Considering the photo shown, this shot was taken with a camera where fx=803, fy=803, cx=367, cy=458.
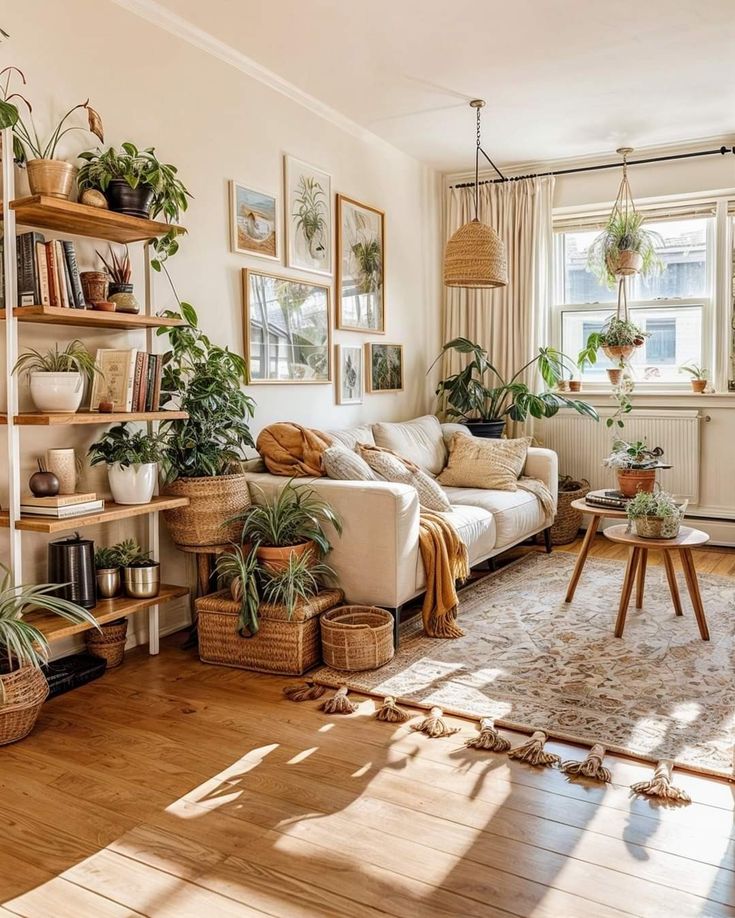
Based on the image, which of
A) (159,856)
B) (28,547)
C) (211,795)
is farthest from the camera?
(28,547)

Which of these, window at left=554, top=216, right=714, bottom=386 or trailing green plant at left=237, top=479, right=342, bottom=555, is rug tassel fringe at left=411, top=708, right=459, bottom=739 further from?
window at left=554, top=216, right=714, bottom=386

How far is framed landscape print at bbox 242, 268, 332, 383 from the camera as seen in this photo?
13.4 ft

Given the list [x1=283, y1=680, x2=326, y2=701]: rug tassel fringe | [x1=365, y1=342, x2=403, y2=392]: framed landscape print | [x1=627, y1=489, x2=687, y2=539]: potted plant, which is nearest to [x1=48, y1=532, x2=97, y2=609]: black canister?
[x1=283, y1=680, x2=326, y2=701]: rug tassel fringe

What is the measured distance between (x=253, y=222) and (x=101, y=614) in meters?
2.13

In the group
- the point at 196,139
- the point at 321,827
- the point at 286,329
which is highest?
the point at 196,139

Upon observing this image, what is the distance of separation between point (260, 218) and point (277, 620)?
213cm

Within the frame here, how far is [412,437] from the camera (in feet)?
16.1

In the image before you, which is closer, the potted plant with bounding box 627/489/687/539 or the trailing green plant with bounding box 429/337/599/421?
the potted plant with bounding box 627/489/687/539

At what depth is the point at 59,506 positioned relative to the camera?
9.21 ft

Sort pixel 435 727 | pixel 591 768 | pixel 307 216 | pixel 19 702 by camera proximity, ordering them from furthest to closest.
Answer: pixel 307 216, pixel 435 727, pixel 19 702, pixel 591 768

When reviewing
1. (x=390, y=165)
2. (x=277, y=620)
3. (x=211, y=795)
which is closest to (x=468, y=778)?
(x=211, y=795)

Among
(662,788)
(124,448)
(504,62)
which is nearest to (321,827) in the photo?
→ (662,788)

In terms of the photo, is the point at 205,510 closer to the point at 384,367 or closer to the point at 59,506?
the point at 59,506

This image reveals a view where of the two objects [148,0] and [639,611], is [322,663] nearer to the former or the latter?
[639,611]
